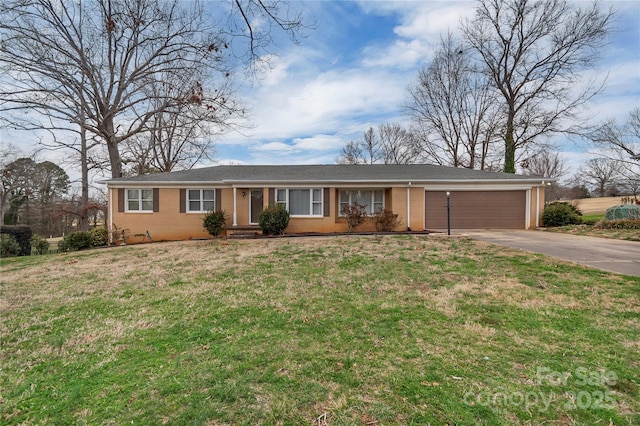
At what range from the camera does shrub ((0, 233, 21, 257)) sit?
12180 mm

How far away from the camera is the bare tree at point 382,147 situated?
30438 mm

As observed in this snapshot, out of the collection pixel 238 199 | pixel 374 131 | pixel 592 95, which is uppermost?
pixel 374 131

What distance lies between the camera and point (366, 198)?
14281mm

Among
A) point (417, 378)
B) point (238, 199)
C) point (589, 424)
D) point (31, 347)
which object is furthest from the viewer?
point (238, 199)

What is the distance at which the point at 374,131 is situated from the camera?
107 feet

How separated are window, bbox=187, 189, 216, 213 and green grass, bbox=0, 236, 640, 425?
8.15m

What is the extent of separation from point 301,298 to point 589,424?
3270 mm

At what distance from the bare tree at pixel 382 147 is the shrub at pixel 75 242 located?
26.4 meters

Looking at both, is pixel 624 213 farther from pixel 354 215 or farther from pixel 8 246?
pixel 8 246

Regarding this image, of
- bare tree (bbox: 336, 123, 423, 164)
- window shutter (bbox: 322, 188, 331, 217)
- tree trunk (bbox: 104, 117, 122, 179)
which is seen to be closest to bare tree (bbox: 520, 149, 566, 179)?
bare tree (bbox: 336, 123, 423, 164)

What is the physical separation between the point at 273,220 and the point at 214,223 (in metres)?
2.81

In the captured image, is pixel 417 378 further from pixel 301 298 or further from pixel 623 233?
pixel 623 233

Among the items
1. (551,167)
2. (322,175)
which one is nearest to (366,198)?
(322,175)

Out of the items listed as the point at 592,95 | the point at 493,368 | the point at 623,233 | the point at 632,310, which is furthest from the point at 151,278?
the point at 592,95
